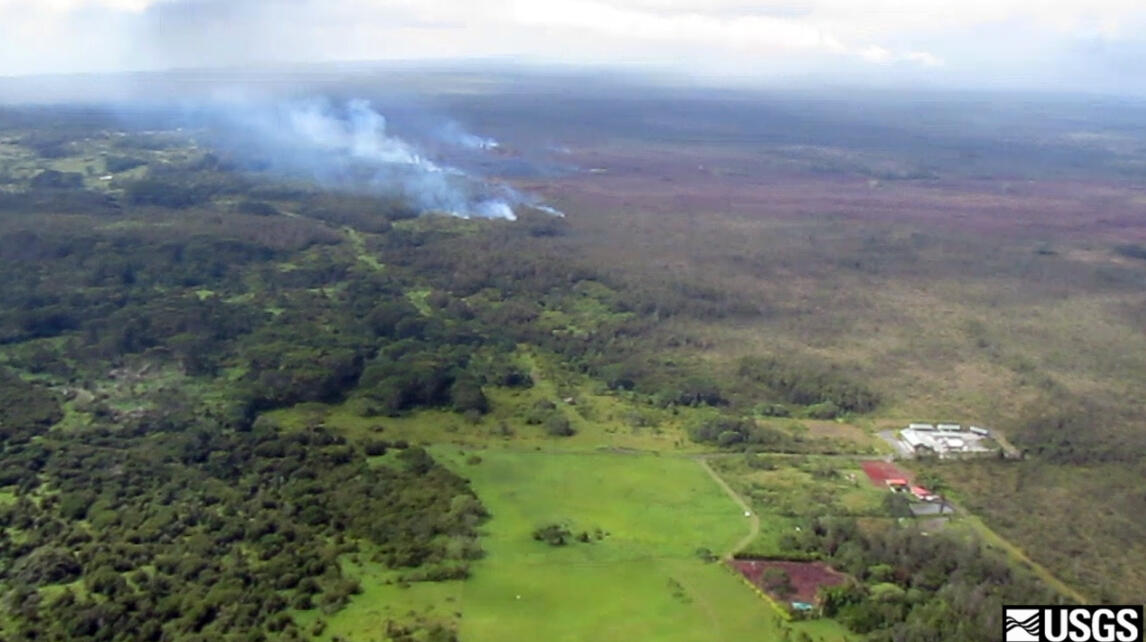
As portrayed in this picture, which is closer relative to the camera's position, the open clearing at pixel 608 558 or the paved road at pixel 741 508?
the open clearing at pixel 608 558

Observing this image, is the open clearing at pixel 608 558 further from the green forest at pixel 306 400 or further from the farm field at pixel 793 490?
the green forest at pixel 306 400

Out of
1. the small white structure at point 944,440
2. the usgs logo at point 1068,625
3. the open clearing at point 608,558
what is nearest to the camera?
the usgs logo at point 1068,625

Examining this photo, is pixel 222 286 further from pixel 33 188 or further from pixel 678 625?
pixel 678 625

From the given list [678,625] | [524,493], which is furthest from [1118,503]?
[524,493]

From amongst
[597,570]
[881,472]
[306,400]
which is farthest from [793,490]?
[306,400]

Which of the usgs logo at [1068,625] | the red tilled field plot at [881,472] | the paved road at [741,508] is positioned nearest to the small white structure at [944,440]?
the red tilled field plot at [881,472]

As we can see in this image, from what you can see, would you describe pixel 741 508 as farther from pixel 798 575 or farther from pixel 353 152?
pixel 353 152

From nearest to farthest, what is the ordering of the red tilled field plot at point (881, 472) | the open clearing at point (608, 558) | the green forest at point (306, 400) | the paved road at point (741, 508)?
the open clearing at point (608, 558) → the green forest at point (306, 400) → the paved road at point (741, 508) → the red tilled field plot at point (881, 472)

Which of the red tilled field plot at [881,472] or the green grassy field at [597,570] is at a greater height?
the red tilled field plot at [881,472]
